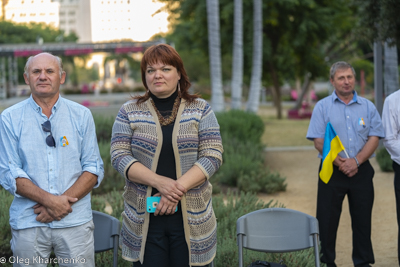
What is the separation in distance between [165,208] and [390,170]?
25.8 feet

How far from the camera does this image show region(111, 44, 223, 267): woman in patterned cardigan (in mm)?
2969

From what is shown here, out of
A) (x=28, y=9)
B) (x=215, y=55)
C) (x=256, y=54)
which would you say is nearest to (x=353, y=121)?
(x=215, y=55)

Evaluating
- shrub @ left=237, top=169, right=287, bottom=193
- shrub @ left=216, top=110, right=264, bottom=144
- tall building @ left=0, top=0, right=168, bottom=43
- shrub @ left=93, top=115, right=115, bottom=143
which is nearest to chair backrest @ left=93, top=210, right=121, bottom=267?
shrub @ left=237, top=169, right=287, bottom=193

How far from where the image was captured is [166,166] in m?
3.00

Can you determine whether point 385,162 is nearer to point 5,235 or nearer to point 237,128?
point 237,128

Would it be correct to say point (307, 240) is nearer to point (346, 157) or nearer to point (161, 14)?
point (346, 157)

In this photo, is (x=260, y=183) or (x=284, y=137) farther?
(x=284, y=137)

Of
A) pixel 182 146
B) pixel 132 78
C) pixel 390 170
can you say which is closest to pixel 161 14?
pixel 390 170

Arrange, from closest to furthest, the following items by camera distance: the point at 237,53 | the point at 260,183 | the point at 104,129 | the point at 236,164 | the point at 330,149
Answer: the point at 330,149
the point at 260,183
the point at 236,164
the point at 104,129
the point at 237,53

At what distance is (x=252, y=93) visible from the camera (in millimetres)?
17172

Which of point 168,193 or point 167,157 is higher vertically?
point 167,157

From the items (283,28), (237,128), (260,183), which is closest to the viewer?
(260,183)

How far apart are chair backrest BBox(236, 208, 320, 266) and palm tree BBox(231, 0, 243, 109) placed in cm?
1192

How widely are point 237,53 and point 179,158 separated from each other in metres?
12.6
